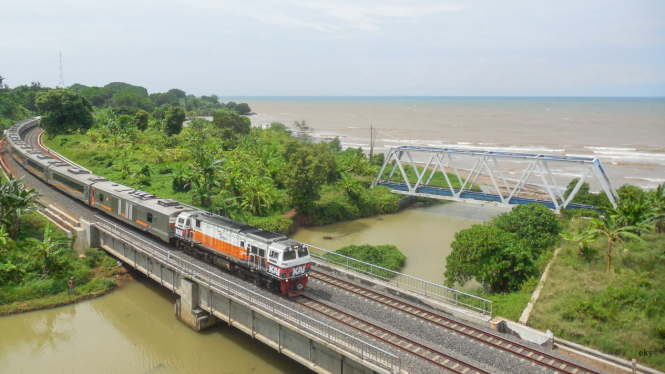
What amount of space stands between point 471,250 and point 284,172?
1862 centimetres

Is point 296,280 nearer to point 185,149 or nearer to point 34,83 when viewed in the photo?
point 185,149

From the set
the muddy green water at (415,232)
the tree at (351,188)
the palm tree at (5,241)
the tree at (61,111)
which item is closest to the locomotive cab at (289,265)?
the muddy green water at (415,232)

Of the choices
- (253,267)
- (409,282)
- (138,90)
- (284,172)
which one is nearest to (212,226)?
(253,267)

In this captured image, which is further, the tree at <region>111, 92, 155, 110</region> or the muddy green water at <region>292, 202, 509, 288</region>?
the tree at <region>111, 92, 155, 110</region>

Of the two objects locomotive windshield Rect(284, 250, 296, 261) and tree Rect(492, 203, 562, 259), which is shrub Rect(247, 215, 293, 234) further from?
tree Rect(492, 203, 562, 259)

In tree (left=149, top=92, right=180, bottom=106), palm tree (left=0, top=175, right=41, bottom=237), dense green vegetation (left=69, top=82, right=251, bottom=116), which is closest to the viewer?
palm tree (left=0, top=175, right=41, bottom=237)

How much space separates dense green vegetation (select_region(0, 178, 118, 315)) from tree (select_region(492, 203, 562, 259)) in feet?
80.1

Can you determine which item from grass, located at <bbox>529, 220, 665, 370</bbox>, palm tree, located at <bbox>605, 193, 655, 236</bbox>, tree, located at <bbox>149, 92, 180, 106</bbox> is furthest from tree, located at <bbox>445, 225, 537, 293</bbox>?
tree, located at <bbox>149, 92, 180, 106</bbox>

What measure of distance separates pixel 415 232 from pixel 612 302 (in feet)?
64.5

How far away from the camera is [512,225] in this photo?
86.3 feet

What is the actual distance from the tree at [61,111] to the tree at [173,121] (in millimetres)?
10944

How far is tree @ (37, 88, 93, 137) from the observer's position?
187 feet

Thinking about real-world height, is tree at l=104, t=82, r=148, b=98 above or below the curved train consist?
above

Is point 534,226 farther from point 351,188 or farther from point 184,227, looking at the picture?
point 184,227
